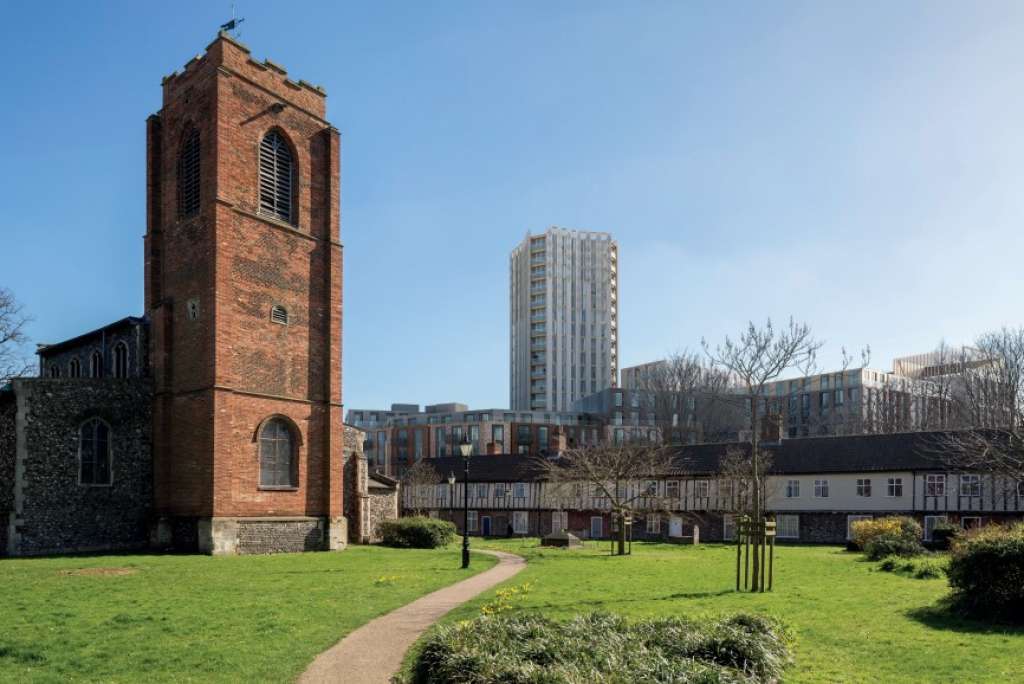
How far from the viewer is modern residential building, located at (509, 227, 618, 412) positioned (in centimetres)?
13488

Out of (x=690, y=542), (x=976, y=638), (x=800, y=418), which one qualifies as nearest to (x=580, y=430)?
(x=800, y=418)

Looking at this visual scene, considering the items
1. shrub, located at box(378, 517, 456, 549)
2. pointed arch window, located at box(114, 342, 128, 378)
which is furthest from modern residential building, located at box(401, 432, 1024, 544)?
pointed arch window, located at box(114, 342, 128, 378)

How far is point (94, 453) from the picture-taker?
28984 mm

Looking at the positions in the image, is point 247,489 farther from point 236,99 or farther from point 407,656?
point 407,656

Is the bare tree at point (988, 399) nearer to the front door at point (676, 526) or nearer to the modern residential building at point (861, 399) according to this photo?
the modern residential building at point (861, 399)

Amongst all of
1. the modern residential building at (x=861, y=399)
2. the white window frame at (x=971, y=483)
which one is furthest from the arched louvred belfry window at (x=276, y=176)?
the modern residential building at (x=861, y=399)

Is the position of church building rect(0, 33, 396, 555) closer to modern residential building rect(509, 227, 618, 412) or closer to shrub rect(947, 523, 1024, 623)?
shrub rect(947, 523, 1024, 623)

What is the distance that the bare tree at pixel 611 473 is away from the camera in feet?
137

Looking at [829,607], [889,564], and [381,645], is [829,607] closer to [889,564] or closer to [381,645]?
[381,645]

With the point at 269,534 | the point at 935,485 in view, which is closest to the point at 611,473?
the point at 269,534

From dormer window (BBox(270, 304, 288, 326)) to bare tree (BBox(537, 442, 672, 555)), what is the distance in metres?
16.3

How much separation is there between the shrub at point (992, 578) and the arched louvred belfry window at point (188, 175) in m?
27.7

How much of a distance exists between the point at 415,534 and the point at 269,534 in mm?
7074

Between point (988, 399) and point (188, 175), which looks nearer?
point (188, 175)
